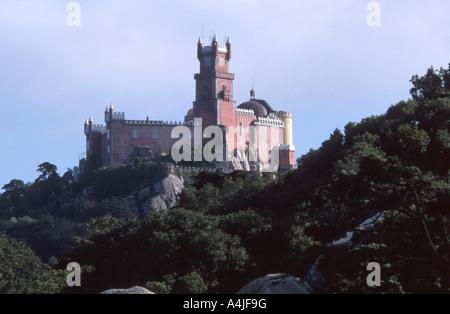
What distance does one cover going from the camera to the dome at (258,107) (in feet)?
325

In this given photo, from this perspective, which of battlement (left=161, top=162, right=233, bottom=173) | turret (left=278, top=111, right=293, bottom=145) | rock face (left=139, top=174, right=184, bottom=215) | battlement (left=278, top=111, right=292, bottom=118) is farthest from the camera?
battlement (left=278, top=111, right=292, bottom=118)

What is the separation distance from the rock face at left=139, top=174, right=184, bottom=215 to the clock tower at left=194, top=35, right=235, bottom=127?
9.81 metres

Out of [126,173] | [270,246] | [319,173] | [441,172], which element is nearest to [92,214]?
[126,173]

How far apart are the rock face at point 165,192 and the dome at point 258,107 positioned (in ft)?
61.0

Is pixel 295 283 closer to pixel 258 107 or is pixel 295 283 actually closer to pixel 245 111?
pixel 245 111

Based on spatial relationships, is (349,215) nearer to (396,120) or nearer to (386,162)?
(386,162)

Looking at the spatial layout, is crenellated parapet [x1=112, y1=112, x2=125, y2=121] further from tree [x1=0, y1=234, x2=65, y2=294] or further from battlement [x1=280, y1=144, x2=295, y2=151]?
tree [x1=0, y1=234, x2=65, y2=294]

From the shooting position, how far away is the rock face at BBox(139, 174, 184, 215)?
8231cm

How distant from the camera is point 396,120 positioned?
139 ft

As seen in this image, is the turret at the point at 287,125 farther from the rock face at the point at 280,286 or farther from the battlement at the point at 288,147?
the rock face at the point at 280,286

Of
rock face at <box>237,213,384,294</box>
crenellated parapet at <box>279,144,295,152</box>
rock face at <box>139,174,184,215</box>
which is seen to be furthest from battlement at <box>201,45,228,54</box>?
rock face at <box>237,213,384,294</box>

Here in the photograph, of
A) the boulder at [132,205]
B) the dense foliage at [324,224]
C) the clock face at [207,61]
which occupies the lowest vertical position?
the dense foliage at [324,224]

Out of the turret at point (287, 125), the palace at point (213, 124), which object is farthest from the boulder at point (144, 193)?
the turret at point (287, 125)
